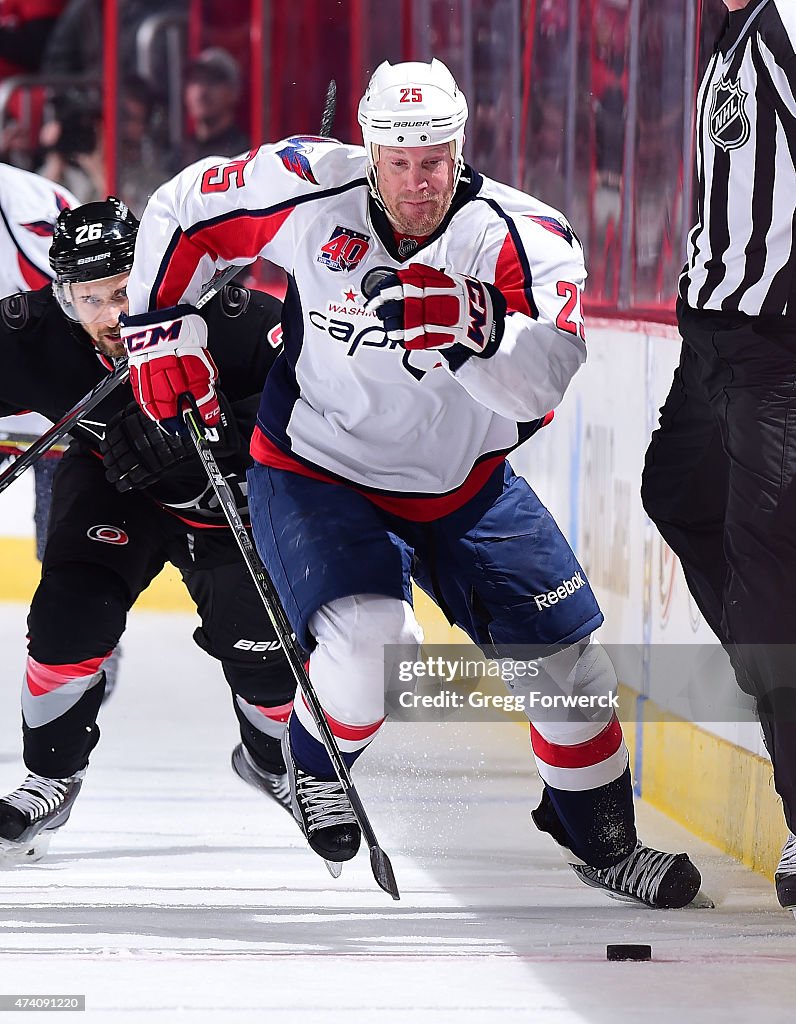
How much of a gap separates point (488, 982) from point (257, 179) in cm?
118

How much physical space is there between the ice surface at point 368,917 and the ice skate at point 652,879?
28 mm

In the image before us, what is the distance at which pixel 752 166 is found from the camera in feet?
7.88

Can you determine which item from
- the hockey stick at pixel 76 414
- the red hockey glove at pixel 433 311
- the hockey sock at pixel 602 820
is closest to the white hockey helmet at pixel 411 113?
the red hockey glove at pixel 433 311

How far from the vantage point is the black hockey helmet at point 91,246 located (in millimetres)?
3068

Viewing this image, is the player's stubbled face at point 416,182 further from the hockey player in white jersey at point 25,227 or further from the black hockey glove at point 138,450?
the hockey player in white jersey at point 25,227

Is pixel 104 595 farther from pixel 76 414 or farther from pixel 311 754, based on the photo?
pixel 311 754

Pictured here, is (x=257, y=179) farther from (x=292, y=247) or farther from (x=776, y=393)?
(x=776, y=393)

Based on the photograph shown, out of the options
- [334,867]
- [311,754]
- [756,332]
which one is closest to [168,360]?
[311,754]

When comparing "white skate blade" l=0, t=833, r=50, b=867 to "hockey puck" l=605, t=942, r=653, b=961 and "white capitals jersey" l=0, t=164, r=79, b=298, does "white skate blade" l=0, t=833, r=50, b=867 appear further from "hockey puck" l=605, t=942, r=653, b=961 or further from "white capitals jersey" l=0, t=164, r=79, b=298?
"white capitals jersey" l=0, t=164, r=79, b=298

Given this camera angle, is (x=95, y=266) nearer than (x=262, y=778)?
Yes

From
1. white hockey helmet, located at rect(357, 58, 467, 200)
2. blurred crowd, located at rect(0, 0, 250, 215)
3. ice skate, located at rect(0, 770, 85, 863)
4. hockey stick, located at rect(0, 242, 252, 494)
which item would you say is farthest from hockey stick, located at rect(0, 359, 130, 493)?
blurred crowd, located at rect(0, 0, 250, 215)

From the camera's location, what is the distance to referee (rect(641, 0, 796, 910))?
2.37m

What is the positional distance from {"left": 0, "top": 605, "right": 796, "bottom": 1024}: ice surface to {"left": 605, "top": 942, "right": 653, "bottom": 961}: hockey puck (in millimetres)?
28

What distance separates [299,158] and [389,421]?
1.32 feet
